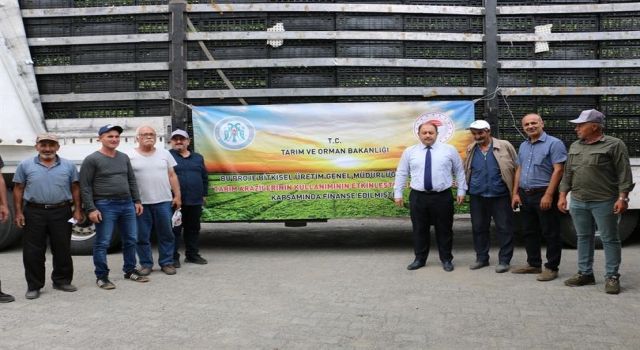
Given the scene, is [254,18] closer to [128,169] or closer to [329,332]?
[128,169]

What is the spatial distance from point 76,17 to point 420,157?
182 inches

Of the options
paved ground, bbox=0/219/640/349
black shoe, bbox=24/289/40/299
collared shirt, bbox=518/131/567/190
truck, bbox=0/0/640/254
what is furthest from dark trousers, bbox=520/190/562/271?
black shoe, bbox=24/289/40/299

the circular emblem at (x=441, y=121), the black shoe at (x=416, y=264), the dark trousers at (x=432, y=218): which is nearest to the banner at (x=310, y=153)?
the circular emblem at (x=441, y=121)

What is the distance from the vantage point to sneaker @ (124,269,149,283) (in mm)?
5504

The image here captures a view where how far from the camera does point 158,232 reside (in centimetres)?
596

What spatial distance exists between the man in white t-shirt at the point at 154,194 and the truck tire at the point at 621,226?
15.5 feet

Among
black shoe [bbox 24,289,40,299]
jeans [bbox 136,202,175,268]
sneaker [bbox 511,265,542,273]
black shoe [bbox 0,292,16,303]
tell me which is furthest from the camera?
jeans [bbox 136,202,175,268]

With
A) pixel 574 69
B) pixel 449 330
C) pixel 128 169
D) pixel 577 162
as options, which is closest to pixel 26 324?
pixel 128 169

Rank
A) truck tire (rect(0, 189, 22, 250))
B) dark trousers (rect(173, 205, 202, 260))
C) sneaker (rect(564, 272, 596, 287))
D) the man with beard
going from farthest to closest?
truck tire (rect(0, 189, 22, 250)) < dark trousers (rect(173, 205, 202, 260)) < the man with beard < sneaker (rect(564, 272, 596, 287))

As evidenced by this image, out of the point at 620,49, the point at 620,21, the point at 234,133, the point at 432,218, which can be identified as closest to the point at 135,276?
the point at 234,133

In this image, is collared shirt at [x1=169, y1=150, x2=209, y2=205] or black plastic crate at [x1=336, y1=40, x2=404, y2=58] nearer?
collared shirt at [x1=169, y1=150, x2=209, y2=205]

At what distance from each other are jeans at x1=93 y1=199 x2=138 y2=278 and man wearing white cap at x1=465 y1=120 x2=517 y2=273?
362 cm

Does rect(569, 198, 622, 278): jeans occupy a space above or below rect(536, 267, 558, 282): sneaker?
above

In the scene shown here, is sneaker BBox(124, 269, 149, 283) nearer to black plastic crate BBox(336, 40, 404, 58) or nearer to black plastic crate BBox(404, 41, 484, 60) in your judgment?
black plastic crate BBox(336, 40, 404, 58)
